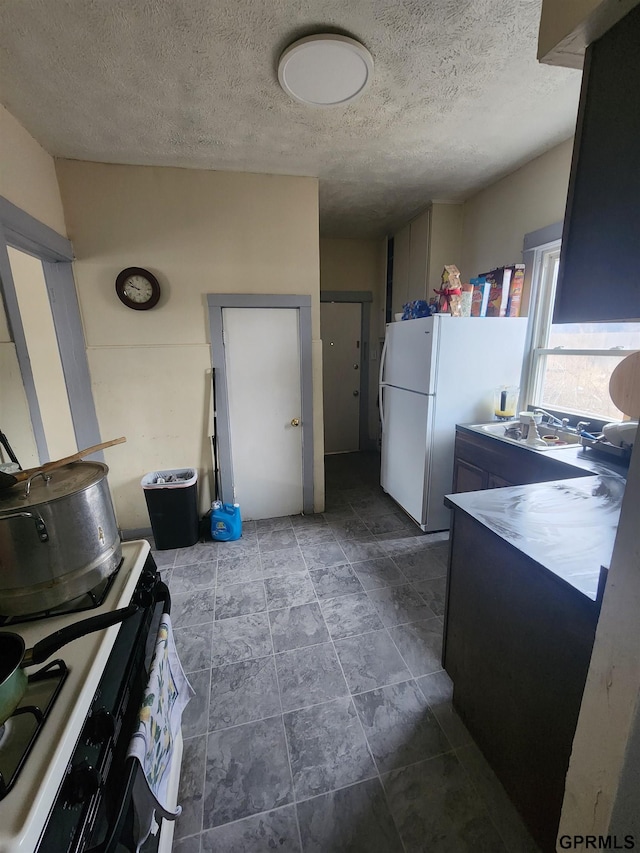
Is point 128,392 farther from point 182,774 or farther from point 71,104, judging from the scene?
point 182,774

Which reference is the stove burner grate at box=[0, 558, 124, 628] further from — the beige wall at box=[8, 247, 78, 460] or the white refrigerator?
the white refrigerator

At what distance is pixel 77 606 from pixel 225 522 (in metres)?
1.90

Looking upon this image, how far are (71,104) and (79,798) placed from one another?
8.80 feet

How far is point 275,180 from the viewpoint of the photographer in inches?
105

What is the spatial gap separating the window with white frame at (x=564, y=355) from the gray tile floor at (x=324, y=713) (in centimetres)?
142

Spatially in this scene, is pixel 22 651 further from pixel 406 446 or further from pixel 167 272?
pixel 406 446

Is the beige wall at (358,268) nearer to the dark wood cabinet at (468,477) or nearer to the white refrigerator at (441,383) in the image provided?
the white refrigerator at (441,383)

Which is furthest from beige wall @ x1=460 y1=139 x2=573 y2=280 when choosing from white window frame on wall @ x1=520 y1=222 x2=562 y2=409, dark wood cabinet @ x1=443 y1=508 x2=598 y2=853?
dark wood cabinet @ x1=443 y1=508 x2=598 y2=853

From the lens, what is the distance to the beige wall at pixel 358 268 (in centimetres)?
437

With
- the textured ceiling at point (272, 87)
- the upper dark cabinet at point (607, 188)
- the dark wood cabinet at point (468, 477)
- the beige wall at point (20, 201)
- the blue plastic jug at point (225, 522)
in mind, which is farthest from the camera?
the blue plastic jug at point (225, 522)

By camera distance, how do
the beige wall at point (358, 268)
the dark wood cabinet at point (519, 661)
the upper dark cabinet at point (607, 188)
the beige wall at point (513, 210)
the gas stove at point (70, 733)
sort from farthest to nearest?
the beige wall at point (358, 268)
the beige wall at point (513, 210)
the dark wood cabinet at point (519, 661)
the upper dark cabinet at point (607, 188)
the gas stove at point (70, 733)

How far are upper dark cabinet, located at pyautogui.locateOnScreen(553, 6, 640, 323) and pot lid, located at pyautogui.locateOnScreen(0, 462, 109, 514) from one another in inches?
54.2

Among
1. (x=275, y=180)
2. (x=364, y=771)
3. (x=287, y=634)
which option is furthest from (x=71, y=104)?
(x=364, y=771)

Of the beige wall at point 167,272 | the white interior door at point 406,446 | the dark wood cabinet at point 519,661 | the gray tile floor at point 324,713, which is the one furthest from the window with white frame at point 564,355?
the beige wall at point 167,272
